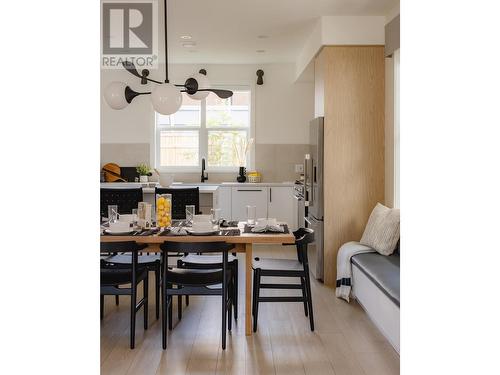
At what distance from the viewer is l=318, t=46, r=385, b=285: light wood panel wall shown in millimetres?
5184

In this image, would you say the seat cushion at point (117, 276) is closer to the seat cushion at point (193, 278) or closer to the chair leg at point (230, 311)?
the seat cushion at point (193, 278)

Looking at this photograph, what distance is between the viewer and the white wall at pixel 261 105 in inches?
309

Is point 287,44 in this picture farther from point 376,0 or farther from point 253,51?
point 376,0

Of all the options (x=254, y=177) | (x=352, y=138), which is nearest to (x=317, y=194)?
(x=352, y=138)

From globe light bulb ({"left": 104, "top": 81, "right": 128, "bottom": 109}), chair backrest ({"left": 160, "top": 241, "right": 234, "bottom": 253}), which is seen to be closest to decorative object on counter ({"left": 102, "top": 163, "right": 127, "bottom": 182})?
globe light bulb ({"left": 104, "top": 81, "right": 128, "bottom": 109})

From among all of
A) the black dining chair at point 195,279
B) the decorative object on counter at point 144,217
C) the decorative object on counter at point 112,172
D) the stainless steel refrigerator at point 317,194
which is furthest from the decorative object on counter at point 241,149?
the black dining chair at point 195,279

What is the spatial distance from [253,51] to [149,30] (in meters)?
1.77

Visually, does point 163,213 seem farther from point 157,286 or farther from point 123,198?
point 123,198

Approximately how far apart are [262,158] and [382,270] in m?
4.33

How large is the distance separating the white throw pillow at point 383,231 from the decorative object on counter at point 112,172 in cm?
422

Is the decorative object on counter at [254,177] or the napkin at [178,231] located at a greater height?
the decorative object on counter at [254,177]

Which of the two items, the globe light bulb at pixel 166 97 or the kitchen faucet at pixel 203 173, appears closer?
the globe light bulb at pixel 166 97

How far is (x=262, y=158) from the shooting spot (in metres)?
7.98
